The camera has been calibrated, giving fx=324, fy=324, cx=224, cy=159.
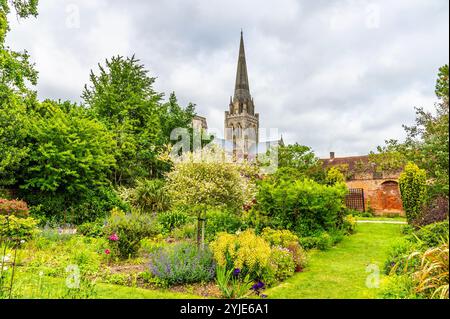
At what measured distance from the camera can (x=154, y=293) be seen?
531cm

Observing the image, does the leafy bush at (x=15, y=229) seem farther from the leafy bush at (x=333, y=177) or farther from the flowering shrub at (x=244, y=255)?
the leafy bush at (x=333, y=177)

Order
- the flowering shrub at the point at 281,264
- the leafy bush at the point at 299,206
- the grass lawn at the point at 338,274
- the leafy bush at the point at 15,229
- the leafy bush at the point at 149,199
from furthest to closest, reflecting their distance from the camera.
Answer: the leafy bush at the point at 149,199
the leafy bush at the point at 299,206
the leafy bush at the point at 15,229
the flowering shrub at the point at 281,264
the grass lawn at the point at 338,274

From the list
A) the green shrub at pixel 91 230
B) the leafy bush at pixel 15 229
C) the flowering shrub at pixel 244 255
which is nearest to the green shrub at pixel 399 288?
the flowering shrub at pixel 244 255

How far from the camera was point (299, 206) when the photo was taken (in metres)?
10.6

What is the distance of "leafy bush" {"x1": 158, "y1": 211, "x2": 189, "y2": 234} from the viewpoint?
12828 mm

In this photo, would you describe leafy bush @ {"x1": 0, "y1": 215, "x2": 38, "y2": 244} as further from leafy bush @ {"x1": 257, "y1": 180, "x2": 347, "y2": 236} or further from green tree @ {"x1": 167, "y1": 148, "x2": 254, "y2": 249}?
leafy bush @ {"x1": 257, "y1": 180, "x2": 347, "y2": 236}

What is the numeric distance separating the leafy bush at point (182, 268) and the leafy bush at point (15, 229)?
492 centimetres

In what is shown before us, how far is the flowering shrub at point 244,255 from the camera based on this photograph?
5914 mm

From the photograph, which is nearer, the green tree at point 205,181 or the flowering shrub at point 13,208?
the green tree at point 205,181

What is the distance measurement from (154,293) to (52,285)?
5.71 feet

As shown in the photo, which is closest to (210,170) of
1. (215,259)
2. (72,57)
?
(215,259)

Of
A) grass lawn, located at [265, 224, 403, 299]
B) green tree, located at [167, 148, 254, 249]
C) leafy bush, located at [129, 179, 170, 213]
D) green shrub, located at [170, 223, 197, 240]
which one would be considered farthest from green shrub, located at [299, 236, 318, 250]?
leafy bush, located at [129, 179, 170, 213]

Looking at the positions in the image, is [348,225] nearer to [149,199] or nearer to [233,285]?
[233,285]
